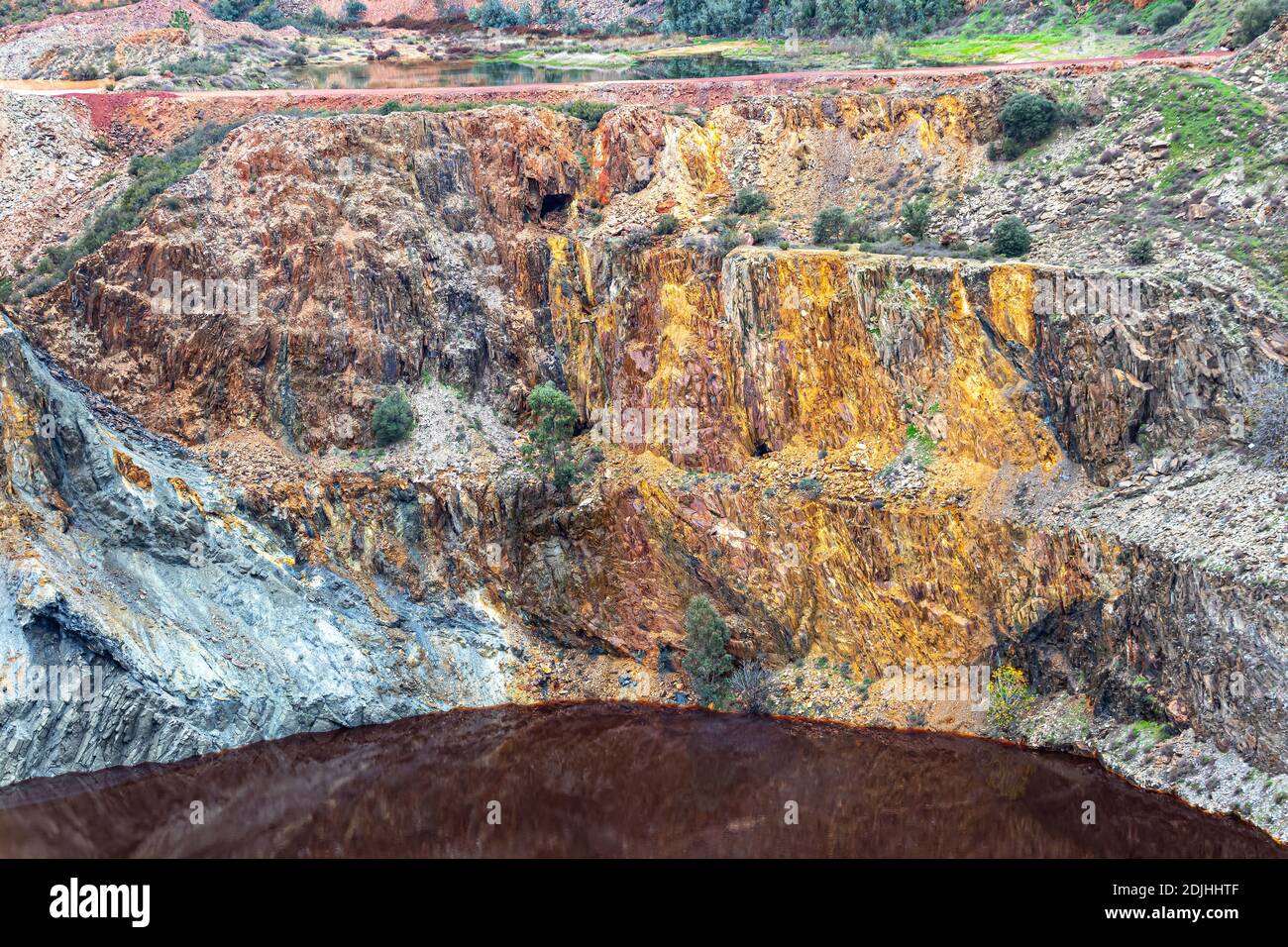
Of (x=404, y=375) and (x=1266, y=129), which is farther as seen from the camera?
(x=404, y=375)

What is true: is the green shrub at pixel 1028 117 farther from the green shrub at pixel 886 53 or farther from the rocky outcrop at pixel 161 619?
the rocky outcrop at pixel 161 619

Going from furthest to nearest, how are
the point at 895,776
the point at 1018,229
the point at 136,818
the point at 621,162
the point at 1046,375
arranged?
the point at 621,162 < the point at 1018,229 < the point at 1046,375 < the point at 895,776 < the point at 136,818

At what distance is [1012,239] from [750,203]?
33.4ft

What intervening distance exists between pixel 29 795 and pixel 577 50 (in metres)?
45.3

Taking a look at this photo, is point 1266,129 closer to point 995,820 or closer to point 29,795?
point 995,820

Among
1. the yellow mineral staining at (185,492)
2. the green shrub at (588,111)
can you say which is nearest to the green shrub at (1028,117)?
the green shrub at (588,111)

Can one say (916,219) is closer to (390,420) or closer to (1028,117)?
(1028,117)

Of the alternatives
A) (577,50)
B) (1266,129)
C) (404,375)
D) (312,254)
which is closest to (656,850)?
(404,375)

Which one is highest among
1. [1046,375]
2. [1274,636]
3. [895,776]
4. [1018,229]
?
[1018,229]

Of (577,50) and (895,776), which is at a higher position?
(577,50)

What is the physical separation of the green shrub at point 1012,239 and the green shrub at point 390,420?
68.0 ft

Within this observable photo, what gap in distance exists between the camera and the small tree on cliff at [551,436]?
4156 cm

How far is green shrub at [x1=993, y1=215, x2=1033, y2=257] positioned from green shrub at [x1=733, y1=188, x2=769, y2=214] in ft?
30.3

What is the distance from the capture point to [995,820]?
30.0 meters
